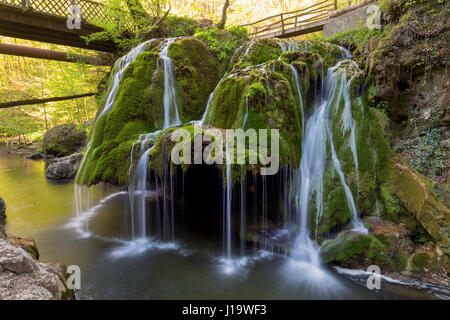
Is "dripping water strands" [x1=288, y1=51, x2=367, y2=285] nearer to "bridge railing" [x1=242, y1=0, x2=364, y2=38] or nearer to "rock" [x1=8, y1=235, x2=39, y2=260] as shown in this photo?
"rock" [x1=8, y1=235, x2=39, y2=260]

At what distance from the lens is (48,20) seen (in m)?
10.7

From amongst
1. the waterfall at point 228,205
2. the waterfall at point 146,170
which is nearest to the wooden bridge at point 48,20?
the waterfall at point 146,170

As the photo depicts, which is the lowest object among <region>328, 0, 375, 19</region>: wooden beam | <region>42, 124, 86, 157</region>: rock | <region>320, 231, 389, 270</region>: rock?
<region>320, 231, 389, 270</region>: rock

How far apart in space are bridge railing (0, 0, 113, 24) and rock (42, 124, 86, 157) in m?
7.77

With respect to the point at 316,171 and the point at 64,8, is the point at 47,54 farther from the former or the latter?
the point at 316,171

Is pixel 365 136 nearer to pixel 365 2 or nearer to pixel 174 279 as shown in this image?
pixel 174 279

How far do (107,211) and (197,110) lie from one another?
16.3 ft

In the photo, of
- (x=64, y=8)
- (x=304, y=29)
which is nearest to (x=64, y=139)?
(x=64, y=8)

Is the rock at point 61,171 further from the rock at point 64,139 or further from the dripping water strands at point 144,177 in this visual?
the dripping water strands at point 144,177

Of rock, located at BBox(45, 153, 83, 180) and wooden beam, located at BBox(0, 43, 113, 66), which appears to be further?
rock, located at BBox(45, 153, 83, 180)

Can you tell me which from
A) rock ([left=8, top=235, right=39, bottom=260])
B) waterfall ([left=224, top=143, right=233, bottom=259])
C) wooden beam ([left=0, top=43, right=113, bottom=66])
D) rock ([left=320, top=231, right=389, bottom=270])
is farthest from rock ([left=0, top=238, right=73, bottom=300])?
wooden beam ([left=0, top=43, right=113, bottom=66])

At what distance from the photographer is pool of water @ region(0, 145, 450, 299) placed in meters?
4.15

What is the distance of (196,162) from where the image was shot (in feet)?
15.5

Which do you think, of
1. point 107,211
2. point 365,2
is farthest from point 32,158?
point 365,2
